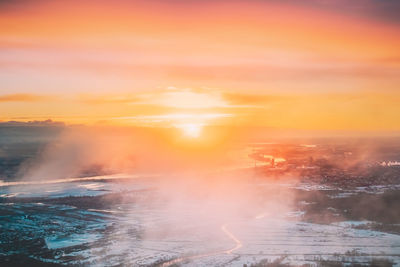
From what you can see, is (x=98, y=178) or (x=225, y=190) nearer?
(x=225, y=190)

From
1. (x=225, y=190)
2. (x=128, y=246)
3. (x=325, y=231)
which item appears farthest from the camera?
(x=225, y=190)

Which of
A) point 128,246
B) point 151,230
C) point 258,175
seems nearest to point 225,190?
point 258,175

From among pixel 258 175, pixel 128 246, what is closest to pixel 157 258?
pixel 128 246

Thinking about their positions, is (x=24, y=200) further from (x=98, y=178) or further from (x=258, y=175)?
(x=258, y=175)

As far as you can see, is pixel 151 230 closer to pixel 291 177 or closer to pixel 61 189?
pixel 61 189

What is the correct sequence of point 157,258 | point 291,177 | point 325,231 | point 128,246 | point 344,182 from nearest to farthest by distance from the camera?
point 157,258 → point 128,246 → point 325,231 → point 344,182 → point 291,177

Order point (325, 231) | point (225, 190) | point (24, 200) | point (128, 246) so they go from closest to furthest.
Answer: point (128, 246) → point (325, 231) → point (24, 200) → point (225, 190)

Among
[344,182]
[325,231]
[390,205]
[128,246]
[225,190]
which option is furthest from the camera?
[344,182]

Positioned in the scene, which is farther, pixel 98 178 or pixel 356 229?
pixel 98 178
